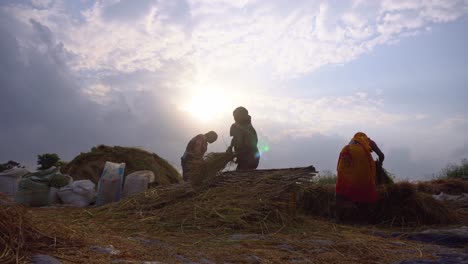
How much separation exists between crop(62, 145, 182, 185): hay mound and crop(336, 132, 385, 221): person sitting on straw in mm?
5955

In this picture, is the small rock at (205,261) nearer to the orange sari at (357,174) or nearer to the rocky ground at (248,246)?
the rocky ground at (248,246)

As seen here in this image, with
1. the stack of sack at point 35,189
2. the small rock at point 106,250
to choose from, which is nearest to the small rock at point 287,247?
the small rock at point 106,250

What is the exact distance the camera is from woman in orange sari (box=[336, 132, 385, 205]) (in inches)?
Result: 254

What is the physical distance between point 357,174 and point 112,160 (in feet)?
24.4

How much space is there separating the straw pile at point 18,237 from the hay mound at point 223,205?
2.21m

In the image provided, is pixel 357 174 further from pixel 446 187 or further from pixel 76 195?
pixel 76 195

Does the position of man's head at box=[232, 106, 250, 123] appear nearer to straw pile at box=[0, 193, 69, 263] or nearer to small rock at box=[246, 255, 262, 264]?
small rock at box=[246, 255, 262, 264]

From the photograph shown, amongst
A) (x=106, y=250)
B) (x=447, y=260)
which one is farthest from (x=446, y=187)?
(x=106, y=250)

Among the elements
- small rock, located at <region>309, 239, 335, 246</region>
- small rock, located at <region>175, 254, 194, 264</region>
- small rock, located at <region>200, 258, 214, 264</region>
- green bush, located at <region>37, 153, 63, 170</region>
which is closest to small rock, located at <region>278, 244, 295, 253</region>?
small rock, located at <region>309, 239, 335, 246</region>

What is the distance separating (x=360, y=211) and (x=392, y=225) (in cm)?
51

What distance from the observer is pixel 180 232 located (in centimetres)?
468

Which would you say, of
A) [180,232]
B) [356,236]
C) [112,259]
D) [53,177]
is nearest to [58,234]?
[112,259]

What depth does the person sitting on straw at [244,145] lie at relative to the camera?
7410 millimetres

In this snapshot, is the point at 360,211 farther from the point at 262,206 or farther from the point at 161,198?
the point at 161,198
